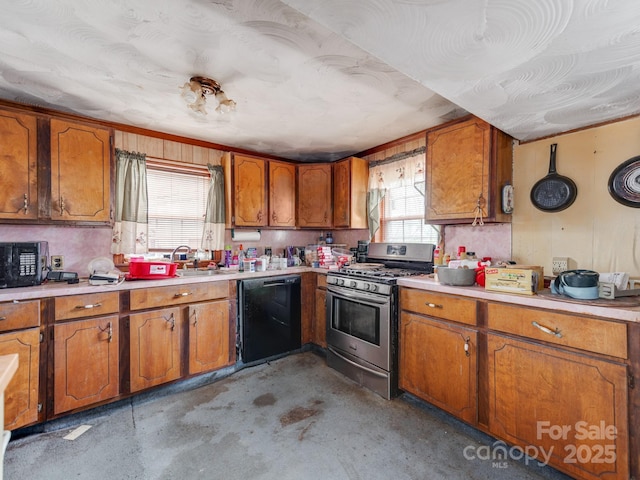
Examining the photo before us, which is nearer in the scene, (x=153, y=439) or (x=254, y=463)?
(x=254, y=463)

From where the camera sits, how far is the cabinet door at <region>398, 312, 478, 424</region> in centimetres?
193

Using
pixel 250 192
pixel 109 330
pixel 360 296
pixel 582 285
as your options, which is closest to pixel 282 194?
pixel 250 192

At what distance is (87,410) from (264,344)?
1.40 metres

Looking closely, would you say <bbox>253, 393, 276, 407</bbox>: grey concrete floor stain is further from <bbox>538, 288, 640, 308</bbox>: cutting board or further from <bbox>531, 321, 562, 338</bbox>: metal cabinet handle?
<bbox>538, 288, 640, 308</bbox>: cutting board

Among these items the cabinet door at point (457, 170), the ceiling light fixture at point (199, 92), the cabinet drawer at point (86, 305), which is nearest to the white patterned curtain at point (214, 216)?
the cabinet drawer at point (86, 305)

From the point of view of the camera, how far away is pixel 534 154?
2.24 metres

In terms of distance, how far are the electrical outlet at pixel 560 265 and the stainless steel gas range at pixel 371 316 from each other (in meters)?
0.91

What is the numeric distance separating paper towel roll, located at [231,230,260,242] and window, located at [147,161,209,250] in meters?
0.36

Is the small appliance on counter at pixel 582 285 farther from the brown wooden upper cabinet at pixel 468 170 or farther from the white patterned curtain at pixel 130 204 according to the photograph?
the white patterned curtain at pixel 130 204

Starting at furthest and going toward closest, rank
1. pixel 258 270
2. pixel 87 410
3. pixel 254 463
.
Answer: pixel 258 270
pixel 87 410
pixel 254 463

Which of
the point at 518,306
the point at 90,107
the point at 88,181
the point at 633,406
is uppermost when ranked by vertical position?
the point at 90,107

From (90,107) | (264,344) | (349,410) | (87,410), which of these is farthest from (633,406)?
(90,107)

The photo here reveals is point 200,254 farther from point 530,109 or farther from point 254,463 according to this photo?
point 530,109

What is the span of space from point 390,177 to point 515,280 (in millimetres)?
1785
